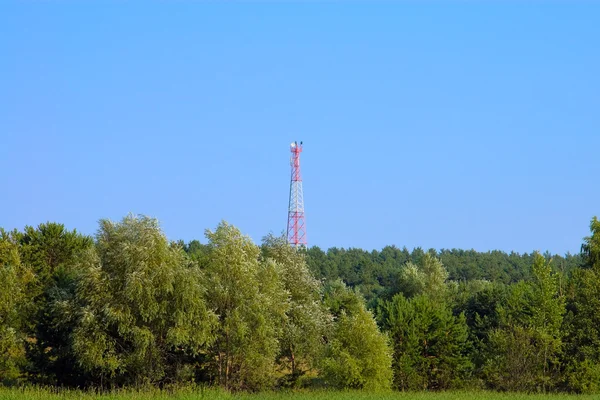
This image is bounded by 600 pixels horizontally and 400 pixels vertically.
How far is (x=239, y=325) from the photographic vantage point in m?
65.4

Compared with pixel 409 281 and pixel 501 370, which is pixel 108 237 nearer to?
pixel 501 370

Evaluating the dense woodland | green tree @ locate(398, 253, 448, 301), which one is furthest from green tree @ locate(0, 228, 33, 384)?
green tree @ locate(398, 253, 448, 301)

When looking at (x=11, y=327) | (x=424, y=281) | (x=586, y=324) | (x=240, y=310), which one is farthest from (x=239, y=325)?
(x=424, y=281)

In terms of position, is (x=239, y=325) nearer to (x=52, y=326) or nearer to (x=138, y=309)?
(x=138, y=309)

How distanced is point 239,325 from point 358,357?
11788mm

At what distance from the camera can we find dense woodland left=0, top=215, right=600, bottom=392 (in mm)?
62344

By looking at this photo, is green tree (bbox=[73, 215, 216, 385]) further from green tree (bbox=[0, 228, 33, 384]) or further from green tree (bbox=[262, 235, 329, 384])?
green tree (bbox=[262, 235, 329, 384])

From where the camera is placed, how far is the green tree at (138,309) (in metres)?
61.0

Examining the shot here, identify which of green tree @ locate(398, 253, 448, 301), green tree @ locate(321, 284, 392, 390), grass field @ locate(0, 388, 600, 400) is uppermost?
green tree @ locate(398, 253, 448, 301)

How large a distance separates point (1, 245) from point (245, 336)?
31.8 metres

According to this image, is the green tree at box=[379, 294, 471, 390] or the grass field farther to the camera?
the green tree at box=[379, 294, 471, 390]

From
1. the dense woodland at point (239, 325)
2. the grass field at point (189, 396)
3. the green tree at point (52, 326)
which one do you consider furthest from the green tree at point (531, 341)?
the green tree at point (52, 326)

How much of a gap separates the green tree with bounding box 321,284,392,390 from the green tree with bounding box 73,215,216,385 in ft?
39.5

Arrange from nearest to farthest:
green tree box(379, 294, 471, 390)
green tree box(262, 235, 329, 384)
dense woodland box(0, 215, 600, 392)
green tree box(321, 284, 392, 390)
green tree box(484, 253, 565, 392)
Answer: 1. dense woodland box(0, 215, 600, 392)
2. green tree box(321, 284, 392, 390)
3. green tree box(262, 235, 329, 384)
4. green tree box(484, 253, 565, 392)
5. green tree box(379, 294, 471, 390)
